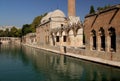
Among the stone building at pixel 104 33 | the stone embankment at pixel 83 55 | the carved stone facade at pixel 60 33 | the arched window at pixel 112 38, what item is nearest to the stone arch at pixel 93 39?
the stone building at pixel 104 33

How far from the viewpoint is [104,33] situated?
60.8 ft

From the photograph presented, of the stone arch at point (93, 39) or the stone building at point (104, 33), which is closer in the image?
the stone building at point (104, 33)

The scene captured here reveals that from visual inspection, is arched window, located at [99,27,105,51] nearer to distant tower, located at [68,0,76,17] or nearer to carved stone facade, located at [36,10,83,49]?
carved stone facade, located at [36,10,83,49]

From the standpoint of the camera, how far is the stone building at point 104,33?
16.5 m

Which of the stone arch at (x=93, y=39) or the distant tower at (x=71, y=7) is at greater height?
the distant tower at (x=71, y=7)

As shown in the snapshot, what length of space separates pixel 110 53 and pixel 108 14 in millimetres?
3339

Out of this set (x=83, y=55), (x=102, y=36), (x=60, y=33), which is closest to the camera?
(x=102, y=36)

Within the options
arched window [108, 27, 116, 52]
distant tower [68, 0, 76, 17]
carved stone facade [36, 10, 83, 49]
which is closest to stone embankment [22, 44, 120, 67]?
arched window [108, 27, 116, 52]

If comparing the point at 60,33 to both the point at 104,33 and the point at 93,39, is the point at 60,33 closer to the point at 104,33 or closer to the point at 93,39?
the point at 93,39

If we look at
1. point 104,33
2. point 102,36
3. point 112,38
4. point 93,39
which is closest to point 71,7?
point 93,39

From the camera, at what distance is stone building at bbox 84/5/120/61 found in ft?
54.0

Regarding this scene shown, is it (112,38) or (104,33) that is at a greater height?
(104,33)

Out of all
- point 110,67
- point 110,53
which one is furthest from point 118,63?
point 110,53

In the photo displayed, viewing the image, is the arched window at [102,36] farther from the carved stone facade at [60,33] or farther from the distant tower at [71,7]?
the distant tower at [71,7]
